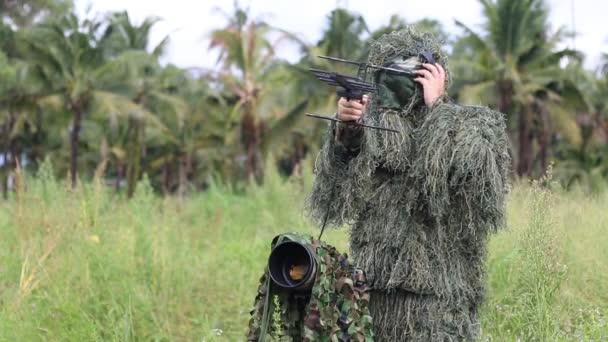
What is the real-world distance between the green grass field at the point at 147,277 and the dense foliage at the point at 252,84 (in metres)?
12.0

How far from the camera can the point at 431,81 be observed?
2.30m

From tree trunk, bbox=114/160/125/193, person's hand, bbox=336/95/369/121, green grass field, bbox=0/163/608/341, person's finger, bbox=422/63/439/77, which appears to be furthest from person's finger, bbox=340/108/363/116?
tree trunk, bbox=114/160/125/193

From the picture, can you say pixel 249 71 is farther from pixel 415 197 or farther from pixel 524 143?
pixel 415 197

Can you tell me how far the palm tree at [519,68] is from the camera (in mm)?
17609

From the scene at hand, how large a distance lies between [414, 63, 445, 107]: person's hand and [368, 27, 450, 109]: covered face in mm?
25

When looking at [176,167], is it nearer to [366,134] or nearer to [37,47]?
[37,47]

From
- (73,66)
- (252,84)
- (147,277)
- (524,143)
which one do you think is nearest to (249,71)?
(252,84)

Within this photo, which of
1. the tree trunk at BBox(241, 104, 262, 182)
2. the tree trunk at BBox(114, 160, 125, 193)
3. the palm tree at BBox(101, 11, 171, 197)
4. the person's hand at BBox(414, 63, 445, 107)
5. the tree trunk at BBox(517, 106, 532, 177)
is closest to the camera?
the person's hand at BBox(414, 63, 445, 107)

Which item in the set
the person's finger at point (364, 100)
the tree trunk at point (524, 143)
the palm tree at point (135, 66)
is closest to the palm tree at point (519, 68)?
the tree trunk at point (524, 143)

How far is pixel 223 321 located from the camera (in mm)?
4582

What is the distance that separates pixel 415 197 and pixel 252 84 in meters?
19.0

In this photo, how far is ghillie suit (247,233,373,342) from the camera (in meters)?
2.00

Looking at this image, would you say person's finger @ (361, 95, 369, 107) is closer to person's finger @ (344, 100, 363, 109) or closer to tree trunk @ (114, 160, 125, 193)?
person's finger @ (344, 100, 363, 109)

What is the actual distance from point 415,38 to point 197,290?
2.93 m
